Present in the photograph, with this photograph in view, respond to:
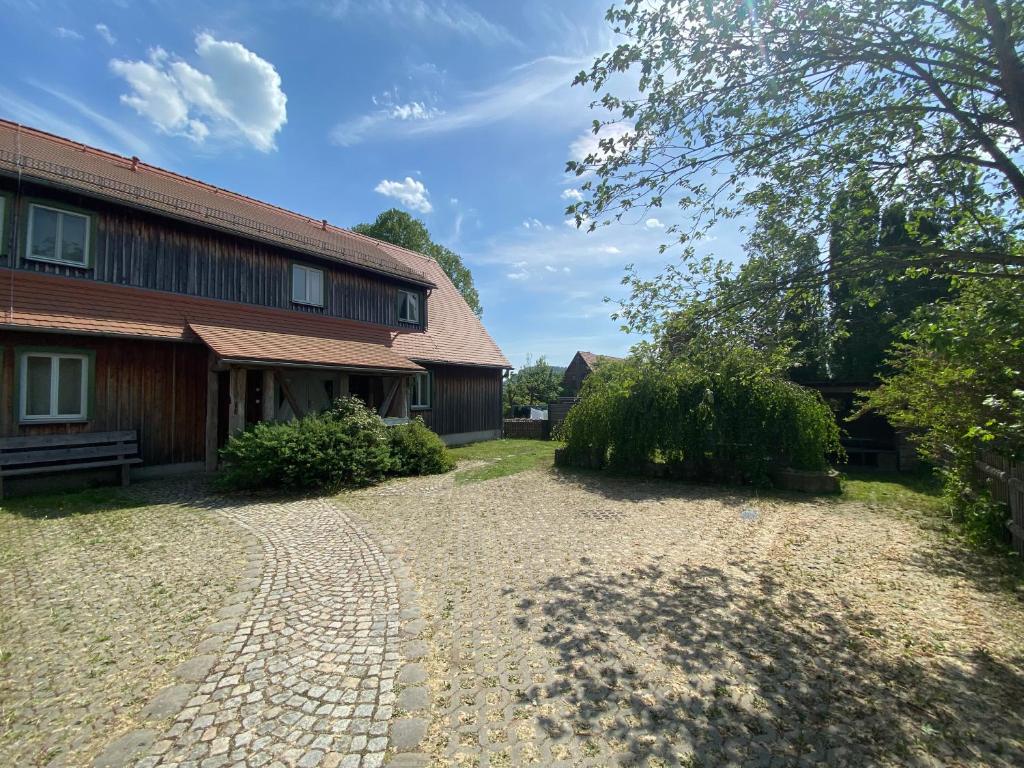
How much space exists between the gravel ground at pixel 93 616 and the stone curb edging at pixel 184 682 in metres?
0.07

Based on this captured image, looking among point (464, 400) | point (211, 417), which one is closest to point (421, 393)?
point (464, 400)

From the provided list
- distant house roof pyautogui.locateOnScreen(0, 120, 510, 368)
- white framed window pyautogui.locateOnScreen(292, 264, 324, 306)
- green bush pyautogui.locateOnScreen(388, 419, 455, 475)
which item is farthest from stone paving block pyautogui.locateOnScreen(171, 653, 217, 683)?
white framed window pyautogui.locateOnScreen(292, 264, 324, 306)

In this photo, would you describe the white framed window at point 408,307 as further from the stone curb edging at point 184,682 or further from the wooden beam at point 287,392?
the stone curb edging at point 184,682

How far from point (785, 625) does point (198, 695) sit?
172 inches

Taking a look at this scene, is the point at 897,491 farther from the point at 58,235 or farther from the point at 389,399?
the point at 58,235

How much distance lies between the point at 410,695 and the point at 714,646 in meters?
2.27

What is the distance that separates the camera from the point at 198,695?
2.99 metres

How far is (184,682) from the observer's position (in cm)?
312

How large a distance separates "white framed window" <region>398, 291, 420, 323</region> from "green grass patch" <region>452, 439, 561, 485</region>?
515 centimetres

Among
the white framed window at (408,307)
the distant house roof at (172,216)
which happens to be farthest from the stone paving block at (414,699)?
the white framed window at (408,307)

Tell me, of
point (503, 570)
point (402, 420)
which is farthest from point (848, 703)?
point (402, 420)

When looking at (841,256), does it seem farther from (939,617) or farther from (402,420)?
(402,420)

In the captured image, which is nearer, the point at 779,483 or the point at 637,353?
the point at 637,353

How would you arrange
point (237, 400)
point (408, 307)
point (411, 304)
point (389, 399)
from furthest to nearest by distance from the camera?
point (411, 304) → point (408, 307) → point (389, 399) → point (237, 400)
